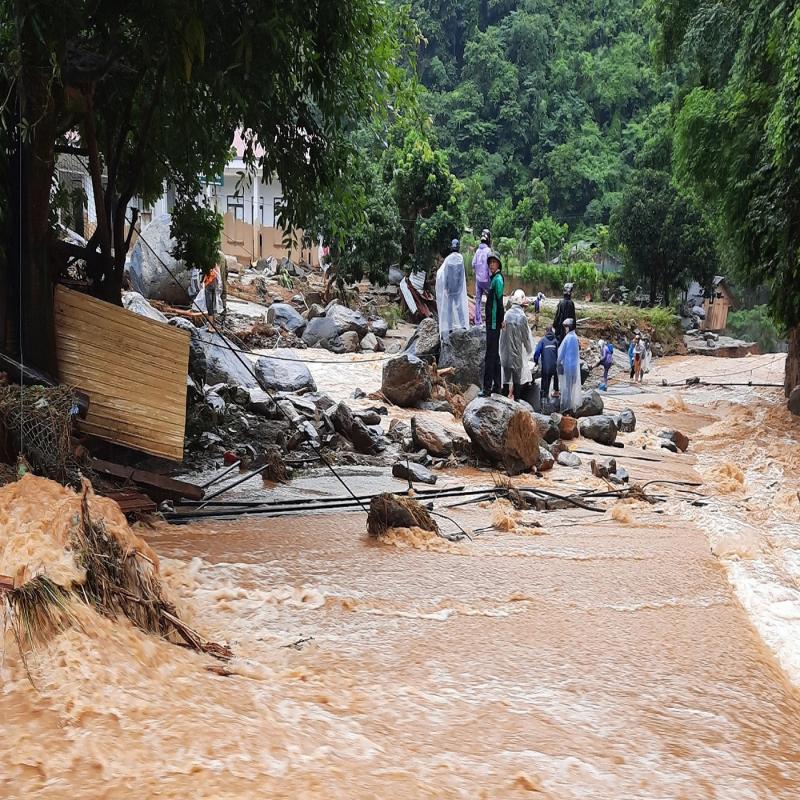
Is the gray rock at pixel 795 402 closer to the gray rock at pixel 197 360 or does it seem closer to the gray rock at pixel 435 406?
the gray rock at pixel 435 406

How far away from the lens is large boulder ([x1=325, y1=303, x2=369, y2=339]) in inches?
758

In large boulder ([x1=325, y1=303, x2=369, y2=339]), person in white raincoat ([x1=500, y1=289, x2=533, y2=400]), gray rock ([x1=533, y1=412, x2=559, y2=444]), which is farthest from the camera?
large boulder ([x1=325, y1=303, x2=369, y2=339])

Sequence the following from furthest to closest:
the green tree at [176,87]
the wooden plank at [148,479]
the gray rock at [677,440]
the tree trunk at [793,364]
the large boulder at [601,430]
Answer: the tree trunk at [793,364], the gray rock at [677,440], the large boulder at [601,430], the wooden plank at [148,479], the green tree at [176,87]

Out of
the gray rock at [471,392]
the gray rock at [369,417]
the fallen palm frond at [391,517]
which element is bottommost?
the fallen palm frond at [391,517]

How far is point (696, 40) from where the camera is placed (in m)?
14.5

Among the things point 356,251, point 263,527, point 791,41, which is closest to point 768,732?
point 263,527

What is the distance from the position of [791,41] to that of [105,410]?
10.2 metres

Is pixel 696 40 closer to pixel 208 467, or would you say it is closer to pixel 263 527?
pixel 208 467

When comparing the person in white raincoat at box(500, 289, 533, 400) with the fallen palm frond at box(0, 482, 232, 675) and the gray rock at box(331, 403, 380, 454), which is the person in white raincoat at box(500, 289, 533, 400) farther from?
the fallen palm frond at box(0, 482, 232, 675)

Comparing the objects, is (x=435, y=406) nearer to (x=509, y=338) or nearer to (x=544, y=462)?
(x=509, y=338)

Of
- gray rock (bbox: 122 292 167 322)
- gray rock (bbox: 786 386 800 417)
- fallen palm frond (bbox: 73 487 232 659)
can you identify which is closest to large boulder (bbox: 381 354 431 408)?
gray rock (bbox: 122 292 167 322)

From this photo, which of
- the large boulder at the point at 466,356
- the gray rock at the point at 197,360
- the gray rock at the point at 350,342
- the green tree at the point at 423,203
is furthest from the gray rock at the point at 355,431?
the green tree at the point at 423,203

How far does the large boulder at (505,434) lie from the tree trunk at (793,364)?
25.8ft

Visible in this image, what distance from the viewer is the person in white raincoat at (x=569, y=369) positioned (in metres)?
12.9
